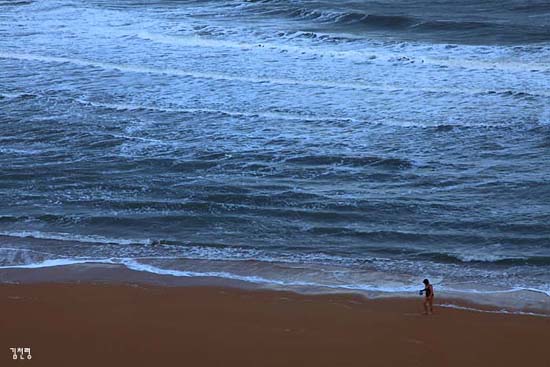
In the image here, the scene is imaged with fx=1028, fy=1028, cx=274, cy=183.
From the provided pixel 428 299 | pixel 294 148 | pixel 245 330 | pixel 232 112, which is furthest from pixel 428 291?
pixel 232 112

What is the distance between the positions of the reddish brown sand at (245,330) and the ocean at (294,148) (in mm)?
974

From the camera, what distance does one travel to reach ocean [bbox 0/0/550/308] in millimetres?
18734

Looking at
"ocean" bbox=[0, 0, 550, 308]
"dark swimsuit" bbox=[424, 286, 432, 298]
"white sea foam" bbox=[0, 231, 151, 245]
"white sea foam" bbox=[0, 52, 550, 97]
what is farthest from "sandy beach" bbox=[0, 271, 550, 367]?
"white sea foam" bbox=[0, 52, 550, 97]

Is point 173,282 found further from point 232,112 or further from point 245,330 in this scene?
point 232,112

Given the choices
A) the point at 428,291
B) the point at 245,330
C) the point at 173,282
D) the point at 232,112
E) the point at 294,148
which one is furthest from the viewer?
the point at 232,112

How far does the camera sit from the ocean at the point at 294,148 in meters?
18.7

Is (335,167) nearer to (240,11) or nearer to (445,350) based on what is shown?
(445,350)

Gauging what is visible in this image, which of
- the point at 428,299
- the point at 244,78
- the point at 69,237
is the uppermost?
the point at 244,78

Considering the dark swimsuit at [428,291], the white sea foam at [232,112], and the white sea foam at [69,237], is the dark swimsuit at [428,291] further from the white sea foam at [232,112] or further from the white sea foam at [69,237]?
the white sea foam at [232,112]

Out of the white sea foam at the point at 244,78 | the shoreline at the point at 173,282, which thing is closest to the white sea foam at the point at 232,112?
the white sea foam at the point at 244,78

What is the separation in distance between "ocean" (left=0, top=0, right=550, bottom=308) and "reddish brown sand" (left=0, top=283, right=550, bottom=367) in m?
0.97

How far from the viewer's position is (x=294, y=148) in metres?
24.4

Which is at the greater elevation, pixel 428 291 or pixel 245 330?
pixel 428 291

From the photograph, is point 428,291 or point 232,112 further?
point 232,112
